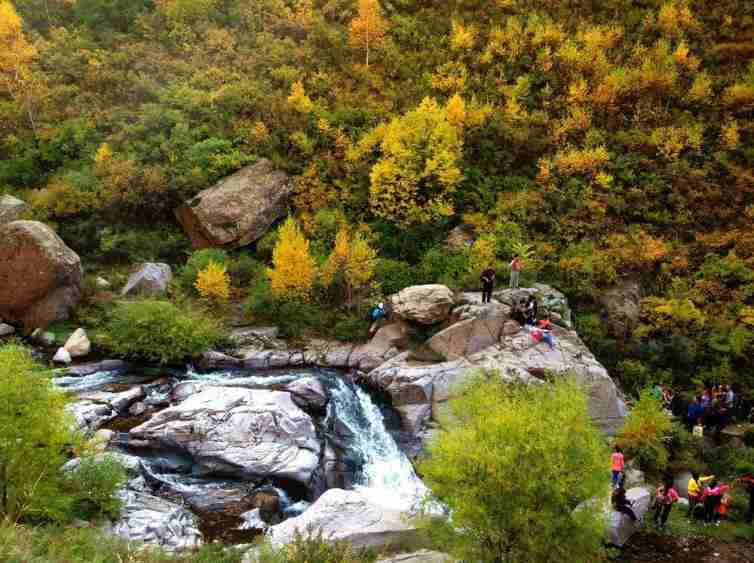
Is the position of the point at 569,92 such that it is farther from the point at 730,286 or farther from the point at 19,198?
the point at 19,198

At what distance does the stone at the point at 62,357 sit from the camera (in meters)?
21.4

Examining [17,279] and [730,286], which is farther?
[730,286]

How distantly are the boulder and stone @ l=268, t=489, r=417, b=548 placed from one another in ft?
48.3

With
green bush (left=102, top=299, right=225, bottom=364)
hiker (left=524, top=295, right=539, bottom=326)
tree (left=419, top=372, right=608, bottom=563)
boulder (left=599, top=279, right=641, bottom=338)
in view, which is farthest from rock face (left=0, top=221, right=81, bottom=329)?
boulder (left=599, top=279, right=641, bottom=338)

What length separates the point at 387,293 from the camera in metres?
25.4

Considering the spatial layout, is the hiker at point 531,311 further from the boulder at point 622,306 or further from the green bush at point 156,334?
the green bush at point 156,334

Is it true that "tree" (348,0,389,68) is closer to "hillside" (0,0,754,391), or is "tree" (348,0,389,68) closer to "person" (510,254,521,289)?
"hillside" (0,0,754,391)

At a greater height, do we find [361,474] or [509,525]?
[509,525]

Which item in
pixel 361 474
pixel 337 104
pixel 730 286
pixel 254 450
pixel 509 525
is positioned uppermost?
pixel 337 104

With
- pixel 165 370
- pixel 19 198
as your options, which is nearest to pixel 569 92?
pixel 165 370

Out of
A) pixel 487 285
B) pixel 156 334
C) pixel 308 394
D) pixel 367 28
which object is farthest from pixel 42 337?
pixel 367 28

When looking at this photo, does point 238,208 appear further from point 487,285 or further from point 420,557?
point 420,557

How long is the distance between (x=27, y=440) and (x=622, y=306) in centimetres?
2226

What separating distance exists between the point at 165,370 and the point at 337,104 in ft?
63.6
